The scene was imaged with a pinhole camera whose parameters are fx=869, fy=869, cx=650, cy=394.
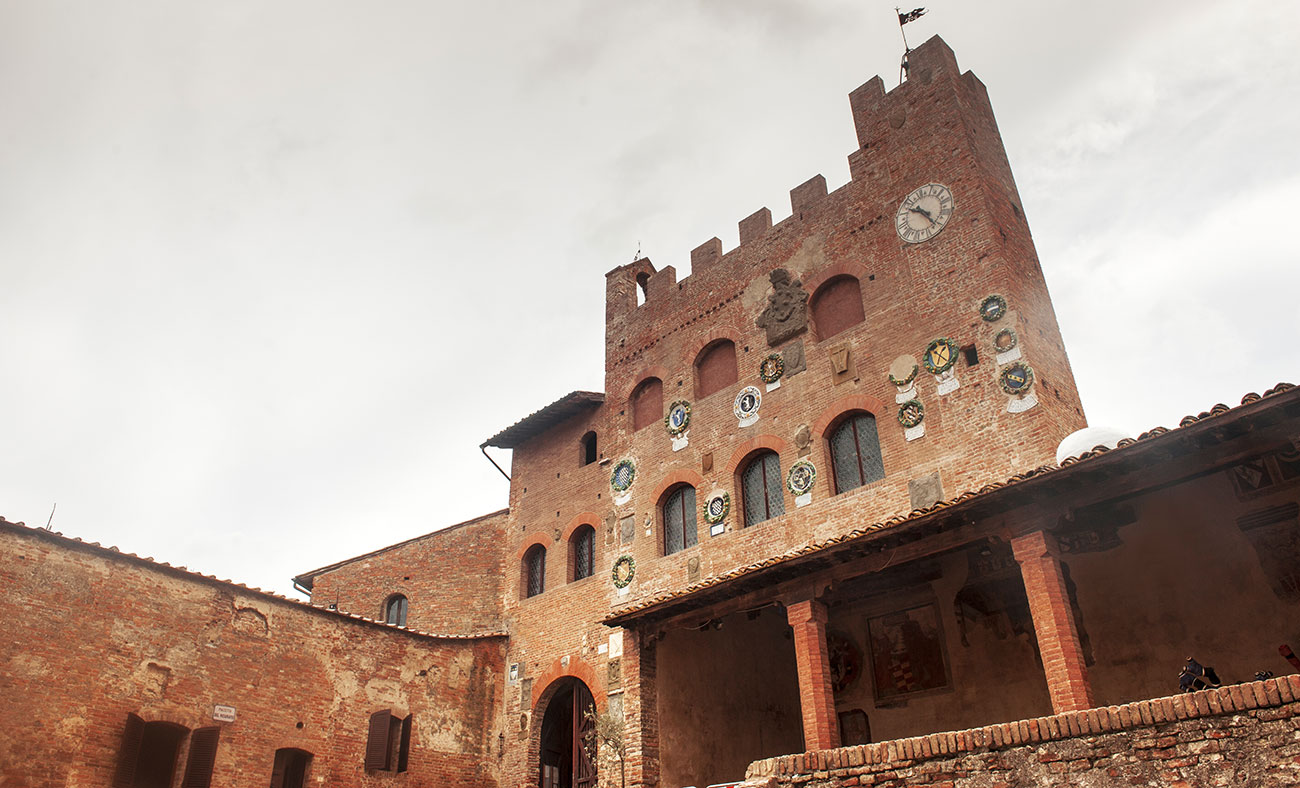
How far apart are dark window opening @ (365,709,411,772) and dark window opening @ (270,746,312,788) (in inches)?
41.5

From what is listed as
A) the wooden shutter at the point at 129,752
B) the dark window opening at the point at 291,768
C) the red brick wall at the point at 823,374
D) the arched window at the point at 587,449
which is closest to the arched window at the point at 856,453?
the red brick wall at the point at 823,374

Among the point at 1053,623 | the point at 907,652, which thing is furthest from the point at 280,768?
the point at 1053,623

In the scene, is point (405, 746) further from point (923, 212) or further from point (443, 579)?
point (923, 212)

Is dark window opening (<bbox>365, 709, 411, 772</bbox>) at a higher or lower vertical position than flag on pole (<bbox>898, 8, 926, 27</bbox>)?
lower

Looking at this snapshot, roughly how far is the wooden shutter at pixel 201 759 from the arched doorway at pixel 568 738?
18.8 ft

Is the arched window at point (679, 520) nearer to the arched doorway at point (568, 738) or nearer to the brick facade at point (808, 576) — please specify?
the brick facade at point (808, 576)

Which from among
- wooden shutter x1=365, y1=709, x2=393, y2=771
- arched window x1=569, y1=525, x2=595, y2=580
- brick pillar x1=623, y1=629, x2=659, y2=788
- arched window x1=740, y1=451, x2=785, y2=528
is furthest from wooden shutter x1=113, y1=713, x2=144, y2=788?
arched window x1=740, y1=451, x2=785, y2=528

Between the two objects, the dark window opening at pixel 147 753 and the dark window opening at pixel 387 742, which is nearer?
the dark window opening at pixel 147 753

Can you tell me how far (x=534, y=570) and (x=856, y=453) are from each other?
26.1ft

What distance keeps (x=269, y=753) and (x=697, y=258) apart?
12.1 metres

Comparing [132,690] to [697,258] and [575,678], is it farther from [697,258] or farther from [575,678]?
[697,258]

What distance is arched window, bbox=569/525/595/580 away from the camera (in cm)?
1739

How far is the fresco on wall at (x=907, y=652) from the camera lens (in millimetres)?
12078

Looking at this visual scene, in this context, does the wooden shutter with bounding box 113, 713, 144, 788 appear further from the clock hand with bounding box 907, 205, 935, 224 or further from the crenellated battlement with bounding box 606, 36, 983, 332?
the clock hand with bounding box 907, 205, 935, 224
